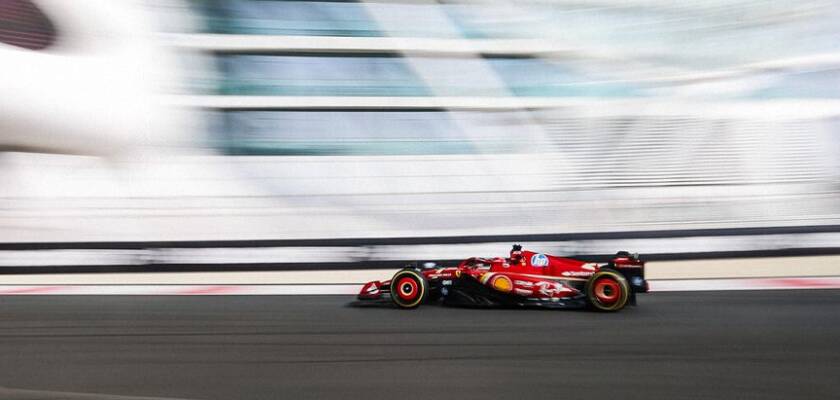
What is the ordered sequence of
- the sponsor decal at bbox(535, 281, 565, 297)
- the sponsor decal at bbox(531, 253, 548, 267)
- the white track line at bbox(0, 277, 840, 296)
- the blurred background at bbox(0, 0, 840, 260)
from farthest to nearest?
the blurred background at bbox(0, 0, 840, 260) < the white track line at bbox(0, 277, 840, 296) < the sponsor decal at bbox(531, 253, 548, 267) < the sponsor decal at bbox(535, 281, 565, 297)

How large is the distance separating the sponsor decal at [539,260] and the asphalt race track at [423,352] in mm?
449

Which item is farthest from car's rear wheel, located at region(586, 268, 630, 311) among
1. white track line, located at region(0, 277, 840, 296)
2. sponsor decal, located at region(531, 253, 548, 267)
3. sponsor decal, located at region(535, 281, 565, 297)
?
white track line, located at region(0, 277, 840, 296)

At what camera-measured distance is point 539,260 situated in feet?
20.6

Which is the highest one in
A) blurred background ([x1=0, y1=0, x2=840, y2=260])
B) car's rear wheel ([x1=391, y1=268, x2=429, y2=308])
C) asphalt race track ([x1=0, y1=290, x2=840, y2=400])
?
blurred background ([x1=0, y1=0, x2=840, y2=260])

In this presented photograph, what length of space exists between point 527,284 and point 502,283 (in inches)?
9.4

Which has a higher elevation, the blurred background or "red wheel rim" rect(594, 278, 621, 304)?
the blurred background

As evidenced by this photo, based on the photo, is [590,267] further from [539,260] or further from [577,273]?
[539,260]

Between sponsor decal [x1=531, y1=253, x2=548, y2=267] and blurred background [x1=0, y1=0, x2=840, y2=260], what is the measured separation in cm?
501

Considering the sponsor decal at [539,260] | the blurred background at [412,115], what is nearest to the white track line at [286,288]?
the blurred background at [412,115]

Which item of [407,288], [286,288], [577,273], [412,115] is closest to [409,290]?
[407,288]

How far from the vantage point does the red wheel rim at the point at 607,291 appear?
600cm

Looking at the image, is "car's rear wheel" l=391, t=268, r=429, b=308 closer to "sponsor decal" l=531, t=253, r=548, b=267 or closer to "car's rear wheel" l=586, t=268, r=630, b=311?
"sponsor decal" l=531, t=253, r=548, b=267

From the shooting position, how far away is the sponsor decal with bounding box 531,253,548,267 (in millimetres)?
6277

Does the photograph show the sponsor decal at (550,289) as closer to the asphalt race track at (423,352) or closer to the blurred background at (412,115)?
the asphalt race track at (423,352)
